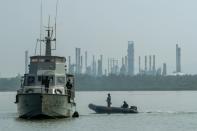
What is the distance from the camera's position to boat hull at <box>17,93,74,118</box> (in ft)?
181

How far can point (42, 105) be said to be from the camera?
181 ft

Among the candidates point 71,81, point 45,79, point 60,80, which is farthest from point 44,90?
point 71,81

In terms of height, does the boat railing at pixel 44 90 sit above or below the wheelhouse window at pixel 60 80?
below

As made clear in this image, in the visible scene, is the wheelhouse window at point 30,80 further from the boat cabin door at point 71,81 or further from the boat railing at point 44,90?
the boat cabin door at point 71,81

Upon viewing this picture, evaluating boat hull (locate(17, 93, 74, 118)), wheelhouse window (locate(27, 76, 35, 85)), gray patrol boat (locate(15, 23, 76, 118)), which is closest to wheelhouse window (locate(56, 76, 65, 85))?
gray patrol boat (locate(15, 23, 76, 118))

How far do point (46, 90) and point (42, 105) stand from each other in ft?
5.39

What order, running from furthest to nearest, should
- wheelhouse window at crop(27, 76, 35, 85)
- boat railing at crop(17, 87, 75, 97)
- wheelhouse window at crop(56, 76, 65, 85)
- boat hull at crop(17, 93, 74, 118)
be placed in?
wheelhouse window at crop(56, 76, 65, 85) → wheelhouse window at crop(27, 76, 35, 85) → boat railing at crop(17, 87, 75, 97) → boat hull at crop(17, 93, 74, 118)

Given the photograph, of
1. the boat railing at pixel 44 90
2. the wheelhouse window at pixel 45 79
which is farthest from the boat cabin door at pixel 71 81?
the wheelhouse window at pixel 45 79

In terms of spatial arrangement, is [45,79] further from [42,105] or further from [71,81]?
[71,81]

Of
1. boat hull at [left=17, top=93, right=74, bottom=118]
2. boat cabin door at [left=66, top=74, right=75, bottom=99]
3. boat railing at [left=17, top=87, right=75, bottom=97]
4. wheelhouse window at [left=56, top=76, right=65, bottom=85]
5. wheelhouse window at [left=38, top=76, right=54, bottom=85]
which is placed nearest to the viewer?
boat hull at [left=17, top=93, right=74, bottom=118]

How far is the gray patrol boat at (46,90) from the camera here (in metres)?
55.5

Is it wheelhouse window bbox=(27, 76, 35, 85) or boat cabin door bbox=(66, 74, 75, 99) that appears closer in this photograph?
wheelhouse window bbox=(27, 76, 35, 85)

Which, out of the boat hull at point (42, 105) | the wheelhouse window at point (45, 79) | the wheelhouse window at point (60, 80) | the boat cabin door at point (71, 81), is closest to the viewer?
the boat hull at point (42, 105)

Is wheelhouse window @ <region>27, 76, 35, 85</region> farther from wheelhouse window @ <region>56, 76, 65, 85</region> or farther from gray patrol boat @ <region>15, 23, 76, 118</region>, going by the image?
wheelhouse window @ <region>56, 76, 65, 85</region>
